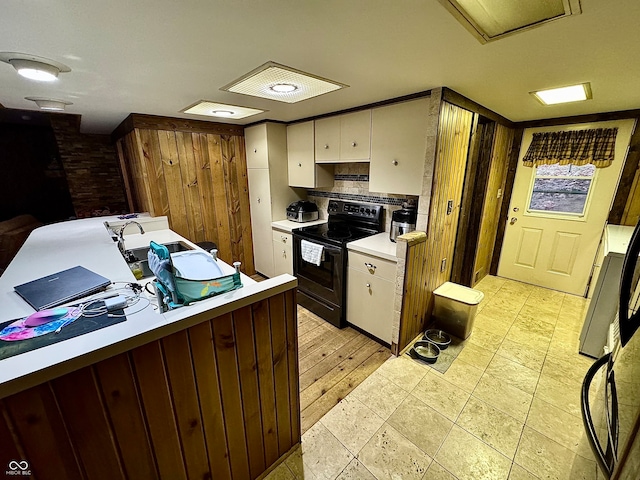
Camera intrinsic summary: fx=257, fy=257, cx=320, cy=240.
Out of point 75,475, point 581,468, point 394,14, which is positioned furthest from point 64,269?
point 581,468

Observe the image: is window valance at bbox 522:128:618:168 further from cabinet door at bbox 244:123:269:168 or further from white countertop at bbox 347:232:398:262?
cabinet door at bbox 244:123:269:168

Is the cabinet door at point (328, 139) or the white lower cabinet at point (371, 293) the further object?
the cabinet door at point (328, 139)

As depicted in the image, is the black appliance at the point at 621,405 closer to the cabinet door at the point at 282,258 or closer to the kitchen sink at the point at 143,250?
the kitchen sink at the point at 143,250

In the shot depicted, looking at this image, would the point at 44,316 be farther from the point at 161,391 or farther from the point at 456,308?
the point at 456,308

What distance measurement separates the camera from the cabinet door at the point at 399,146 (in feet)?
6.61

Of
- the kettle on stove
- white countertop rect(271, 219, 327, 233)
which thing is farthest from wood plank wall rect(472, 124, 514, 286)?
→ white countertop rect(271, 219, 327, 233)

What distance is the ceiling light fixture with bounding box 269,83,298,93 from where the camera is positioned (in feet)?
5.94

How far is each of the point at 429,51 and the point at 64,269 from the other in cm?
239

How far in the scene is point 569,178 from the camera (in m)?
3.06

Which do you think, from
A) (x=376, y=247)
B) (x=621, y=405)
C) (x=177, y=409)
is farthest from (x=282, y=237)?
(x=621, y=405)

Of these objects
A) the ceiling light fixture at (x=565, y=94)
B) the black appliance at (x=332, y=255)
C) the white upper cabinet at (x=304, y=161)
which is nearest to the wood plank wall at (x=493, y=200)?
the ceiling light fixture at (x=565, y=94)

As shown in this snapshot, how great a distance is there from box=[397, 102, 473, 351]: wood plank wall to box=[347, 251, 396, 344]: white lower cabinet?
0.48 ft

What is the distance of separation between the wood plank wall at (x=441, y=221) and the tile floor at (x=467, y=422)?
430mm

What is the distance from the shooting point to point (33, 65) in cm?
135
